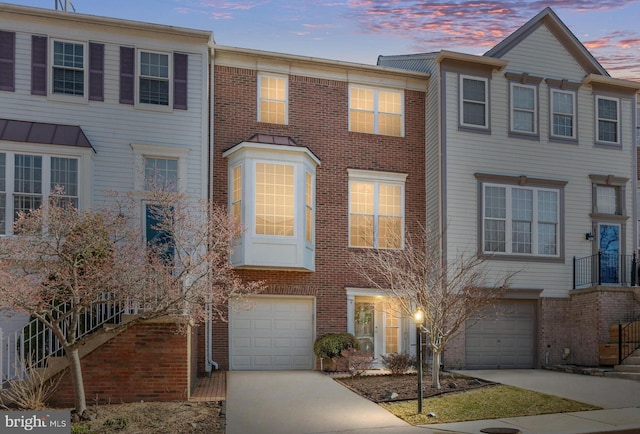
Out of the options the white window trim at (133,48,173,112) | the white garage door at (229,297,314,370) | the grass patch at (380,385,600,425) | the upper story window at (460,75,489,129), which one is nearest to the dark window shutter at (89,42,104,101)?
the white window trim at (133,48,173,112)

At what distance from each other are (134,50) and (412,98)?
8.62 meters

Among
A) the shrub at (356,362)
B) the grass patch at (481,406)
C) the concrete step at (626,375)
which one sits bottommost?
the concrete step at (626,375)

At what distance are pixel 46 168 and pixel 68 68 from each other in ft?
9.37

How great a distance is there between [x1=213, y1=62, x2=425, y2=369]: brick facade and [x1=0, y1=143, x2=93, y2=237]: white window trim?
3535 mm

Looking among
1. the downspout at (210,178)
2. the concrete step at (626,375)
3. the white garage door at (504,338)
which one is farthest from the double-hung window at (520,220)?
the downspout at (210,178)

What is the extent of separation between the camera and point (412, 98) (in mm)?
20703

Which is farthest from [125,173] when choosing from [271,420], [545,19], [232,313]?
[545,19]

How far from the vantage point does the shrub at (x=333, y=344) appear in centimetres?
1780

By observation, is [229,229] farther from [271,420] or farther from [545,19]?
[545,19]

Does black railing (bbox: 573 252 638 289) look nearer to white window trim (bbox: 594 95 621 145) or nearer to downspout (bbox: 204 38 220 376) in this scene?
white window trim (bbox: 594 95 621 145)

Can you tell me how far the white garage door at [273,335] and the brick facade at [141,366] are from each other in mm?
5009

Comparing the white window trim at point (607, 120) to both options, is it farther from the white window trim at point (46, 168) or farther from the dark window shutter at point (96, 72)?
the white window trim at point (46, 168)

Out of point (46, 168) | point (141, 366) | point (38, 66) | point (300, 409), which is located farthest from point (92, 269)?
point (38, 66)

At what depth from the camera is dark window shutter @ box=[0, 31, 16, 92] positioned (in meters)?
16.6
